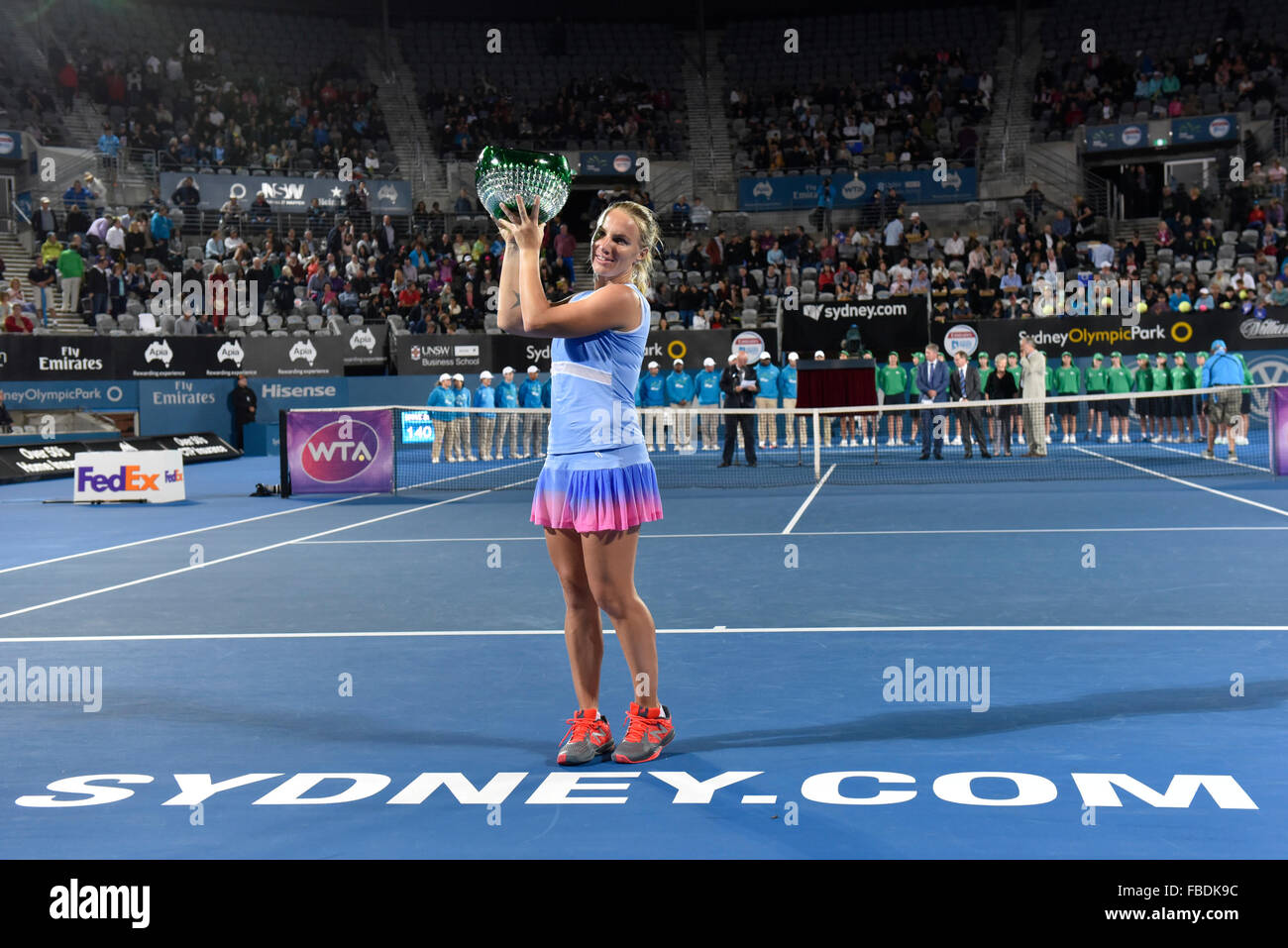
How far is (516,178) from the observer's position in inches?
197

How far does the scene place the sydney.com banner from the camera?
4166 cm

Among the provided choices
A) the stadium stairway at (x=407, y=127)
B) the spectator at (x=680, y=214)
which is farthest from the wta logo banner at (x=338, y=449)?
the stadium stairway at (x=407, y=127)

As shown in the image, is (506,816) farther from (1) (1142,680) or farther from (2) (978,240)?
(2) (978,240)

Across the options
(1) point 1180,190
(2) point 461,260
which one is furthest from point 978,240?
(2) point 461,260

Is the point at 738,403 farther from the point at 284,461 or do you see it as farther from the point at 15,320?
the point at 15,320

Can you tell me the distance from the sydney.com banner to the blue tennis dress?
37.7 m

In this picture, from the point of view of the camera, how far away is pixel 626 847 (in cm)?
419

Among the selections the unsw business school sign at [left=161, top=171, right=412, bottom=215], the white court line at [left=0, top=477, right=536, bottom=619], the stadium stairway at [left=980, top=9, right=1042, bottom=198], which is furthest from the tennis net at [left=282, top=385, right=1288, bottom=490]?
the stadium stairway at [left=980, top=9, right=1042, bottom=198]

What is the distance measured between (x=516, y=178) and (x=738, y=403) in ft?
72.1

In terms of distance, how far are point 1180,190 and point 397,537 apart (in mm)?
32231

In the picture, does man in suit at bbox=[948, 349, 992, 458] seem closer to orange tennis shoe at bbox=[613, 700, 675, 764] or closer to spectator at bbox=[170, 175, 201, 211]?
orange tennis shoe at bbox=[613, 700, 675, 764]

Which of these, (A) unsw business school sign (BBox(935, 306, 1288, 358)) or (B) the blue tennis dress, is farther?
(A) unsw business school sign (BBox(935, 306, 1288, 358))

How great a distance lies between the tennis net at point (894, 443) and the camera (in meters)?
22.7

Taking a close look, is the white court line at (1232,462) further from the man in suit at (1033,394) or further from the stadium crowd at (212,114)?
the stadium crowd at (212,114)
